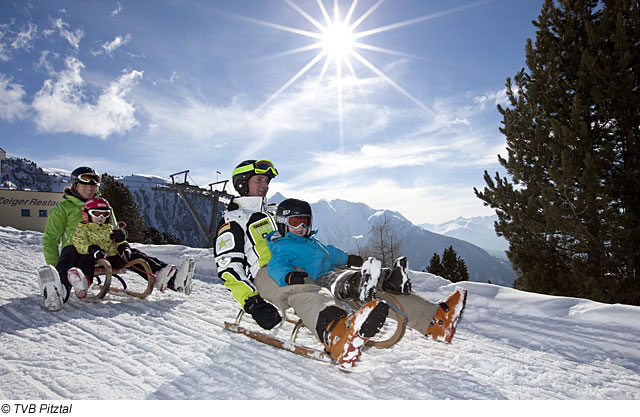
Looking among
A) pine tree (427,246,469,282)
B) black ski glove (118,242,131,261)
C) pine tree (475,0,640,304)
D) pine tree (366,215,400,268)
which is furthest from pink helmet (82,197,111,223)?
pine tree (427,246,469,282)

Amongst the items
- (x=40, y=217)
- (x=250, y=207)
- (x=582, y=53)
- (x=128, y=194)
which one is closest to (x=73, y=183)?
(x=250, y=207)

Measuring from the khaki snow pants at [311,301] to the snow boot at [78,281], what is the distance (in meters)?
2.40

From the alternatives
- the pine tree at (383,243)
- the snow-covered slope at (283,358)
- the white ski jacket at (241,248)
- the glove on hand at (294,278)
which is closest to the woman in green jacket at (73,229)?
the snow-covered slope at (283,358)

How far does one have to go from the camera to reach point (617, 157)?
755 centimetres

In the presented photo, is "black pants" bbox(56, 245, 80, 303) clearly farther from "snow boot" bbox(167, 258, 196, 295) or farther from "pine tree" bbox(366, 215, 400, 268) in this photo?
"pine tree" bbox(366, 215, 400, 268)

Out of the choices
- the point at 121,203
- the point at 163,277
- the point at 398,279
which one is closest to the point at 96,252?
the point at 163,277

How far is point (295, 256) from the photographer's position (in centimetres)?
303

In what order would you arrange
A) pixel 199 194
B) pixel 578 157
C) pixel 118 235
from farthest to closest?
pixel 199 194
pixel 578 157
pixel 118 235

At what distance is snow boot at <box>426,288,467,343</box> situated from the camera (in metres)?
2.93

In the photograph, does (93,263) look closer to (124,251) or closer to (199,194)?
(124,251)

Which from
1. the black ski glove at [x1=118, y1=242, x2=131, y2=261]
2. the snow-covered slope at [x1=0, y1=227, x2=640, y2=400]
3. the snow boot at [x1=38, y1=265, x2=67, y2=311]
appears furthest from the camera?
the black ski glove at [x1=118, y1=242, x2=131, y2=261]

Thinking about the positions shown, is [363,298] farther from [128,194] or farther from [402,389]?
[128,194]

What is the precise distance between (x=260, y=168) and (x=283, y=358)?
2.06 metres

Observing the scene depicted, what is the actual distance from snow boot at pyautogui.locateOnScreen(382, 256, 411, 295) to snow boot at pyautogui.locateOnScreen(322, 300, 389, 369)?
510 mm
